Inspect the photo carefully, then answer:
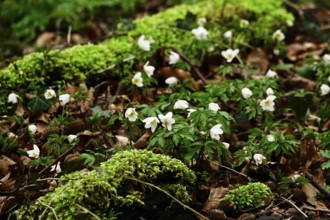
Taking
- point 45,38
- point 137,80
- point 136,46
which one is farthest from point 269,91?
point 45,38

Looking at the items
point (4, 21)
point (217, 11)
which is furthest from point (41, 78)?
point (4, 21)

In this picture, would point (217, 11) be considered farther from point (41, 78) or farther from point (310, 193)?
point (310, 193)

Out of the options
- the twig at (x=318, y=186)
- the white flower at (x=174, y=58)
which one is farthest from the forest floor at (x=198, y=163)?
the white flower at (x=174, y=58)

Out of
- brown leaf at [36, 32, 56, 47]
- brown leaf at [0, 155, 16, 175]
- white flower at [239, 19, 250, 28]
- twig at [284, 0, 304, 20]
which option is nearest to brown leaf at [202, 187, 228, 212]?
brown leaf at [0, 155, 16, 175]

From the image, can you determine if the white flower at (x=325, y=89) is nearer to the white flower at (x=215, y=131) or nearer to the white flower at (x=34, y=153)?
the white flower at (x=215, y=131)

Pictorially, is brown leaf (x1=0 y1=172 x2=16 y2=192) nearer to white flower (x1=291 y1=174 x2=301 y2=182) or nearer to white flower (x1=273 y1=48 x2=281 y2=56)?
white flower (x1=291 y1=174 x2=301 y2=182)
